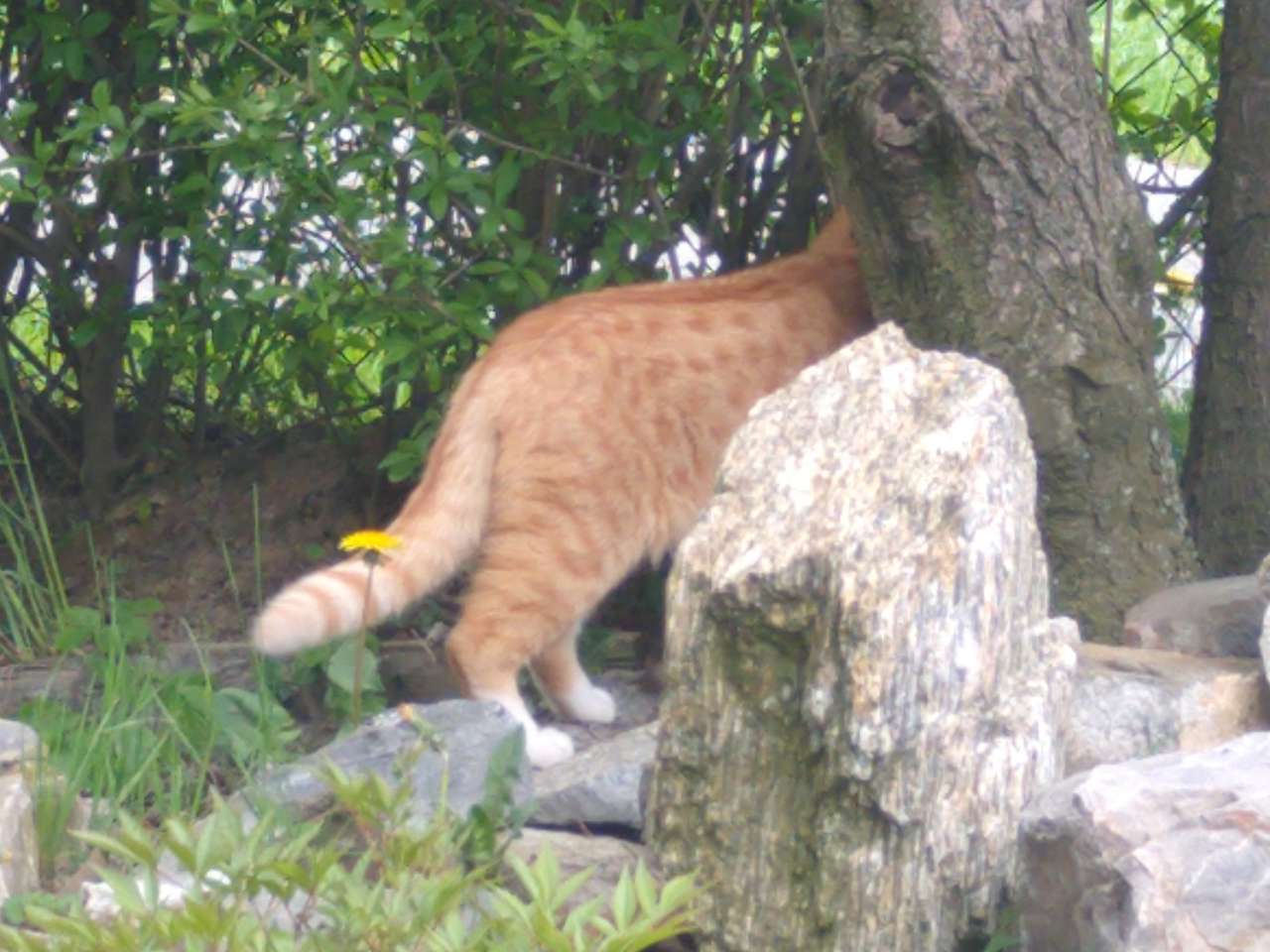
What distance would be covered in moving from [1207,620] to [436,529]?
1.58 meters

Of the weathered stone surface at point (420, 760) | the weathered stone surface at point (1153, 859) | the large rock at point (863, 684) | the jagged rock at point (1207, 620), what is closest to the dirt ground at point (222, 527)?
the weathered stone surface at point (420, 760)

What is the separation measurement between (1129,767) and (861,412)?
0.69 meters

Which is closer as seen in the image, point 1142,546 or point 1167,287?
point 1142,546

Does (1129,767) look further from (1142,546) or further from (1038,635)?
(1142,546)

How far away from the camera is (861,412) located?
3.16 m

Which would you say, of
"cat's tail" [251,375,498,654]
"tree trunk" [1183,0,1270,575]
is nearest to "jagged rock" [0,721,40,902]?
"cat's tail" [251,375,498,654]

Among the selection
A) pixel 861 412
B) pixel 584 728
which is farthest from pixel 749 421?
pixel 584 728

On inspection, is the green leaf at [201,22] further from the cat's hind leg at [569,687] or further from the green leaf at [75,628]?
the cat's hind leg at [569,687]

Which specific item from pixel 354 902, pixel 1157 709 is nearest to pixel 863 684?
pixel 354 902

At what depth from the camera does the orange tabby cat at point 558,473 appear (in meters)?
4.24

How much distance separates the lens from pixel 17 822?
3352mm

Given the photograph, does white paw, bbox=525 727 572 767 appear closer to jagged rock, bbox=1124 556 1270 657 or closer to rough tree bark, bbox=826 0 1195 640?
rough tree bark, bbox=826 0 1195 640

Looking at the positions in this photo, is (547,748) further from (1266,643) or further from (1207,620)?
(1266,643)

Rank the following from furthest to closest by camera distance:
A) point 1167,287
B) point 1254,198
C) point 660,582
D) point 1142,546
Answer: point 1167,287 < point 660,582 < point 1254,198 < point 1142,546
